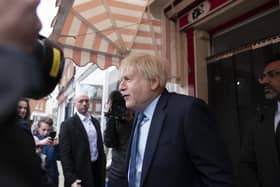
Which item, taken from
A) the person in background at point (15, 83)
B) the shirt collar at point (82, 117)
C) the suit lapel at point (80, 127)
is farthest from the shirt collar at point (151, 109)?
the shirt collar at point (82, 117)

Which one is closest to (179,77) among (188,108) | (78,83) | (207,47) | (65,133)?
(207,47)

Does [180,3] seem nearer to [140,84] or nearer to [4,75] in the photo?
[140,84]

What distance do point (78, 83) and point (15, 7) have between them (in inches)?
478

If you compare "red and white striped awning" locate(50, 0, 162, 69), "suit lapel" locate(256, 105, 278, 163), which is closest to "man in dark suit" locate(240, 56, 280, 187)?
"suit lapel" locate(256, 105, 278, 163)

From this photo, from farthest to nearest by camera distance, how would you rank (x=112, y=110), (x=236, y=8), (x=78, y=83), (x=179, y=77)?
(x=78, y=83), (x=179, y=77), (x=112, y=110), (x=236, y=8)

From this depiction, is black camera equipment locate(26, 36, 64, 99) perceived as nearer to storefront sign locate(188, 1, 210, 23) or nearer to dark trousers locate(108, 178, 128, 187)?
dark trousers locate(108, 178, 128, 187)

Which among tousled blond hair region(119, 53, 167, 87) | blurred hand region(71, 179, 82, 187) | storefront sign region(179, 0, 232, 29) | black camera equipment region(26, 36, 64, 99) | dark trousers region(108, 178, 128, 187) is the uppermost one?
storefront sign region(179, 0, 232, 29)

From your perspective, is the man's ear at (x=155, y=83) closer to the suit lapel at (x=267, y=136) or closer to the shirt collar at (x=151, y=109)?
the shirt collar at (x=151, y=109)

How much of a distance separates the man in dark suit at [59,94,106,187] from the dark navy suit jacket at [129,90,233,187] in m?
1.65

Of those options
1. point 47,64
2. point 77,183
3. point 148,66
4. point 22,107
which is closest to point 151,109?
point 148,66

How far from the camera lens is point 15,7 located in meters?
0.44

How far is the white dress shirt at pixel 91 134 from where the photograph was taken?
3.12 meters

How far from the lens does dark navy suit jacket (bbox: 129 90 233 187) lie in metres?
1.30

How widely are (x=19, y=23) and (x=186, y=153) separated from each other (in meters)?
1.11
